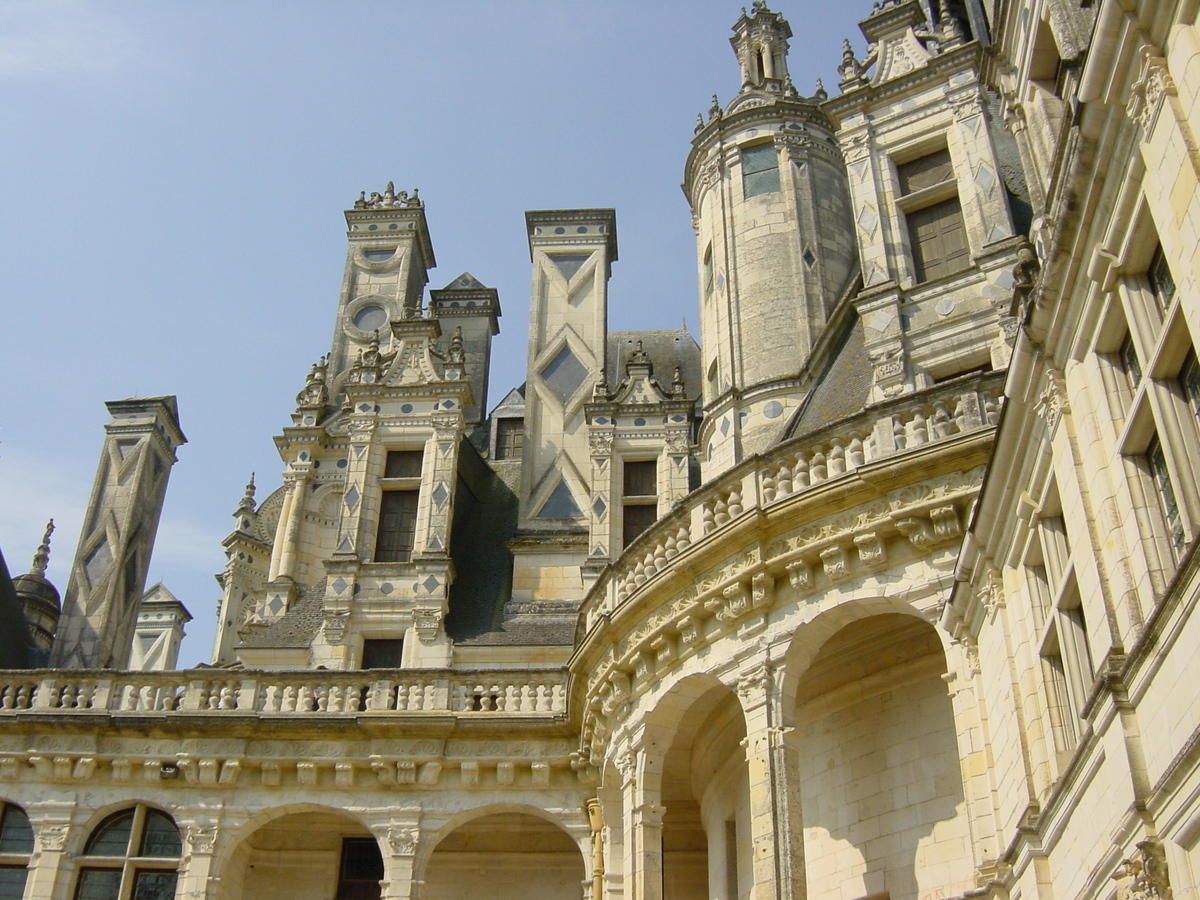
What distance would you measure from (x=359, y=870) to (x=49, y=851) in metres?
4.26

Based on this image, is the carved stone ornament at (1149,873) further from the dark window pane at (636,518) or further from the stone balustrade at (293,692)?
the dark window pane at (636,518)

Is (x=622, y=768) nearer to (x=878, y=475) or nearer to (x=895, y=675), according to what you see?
(x=895, y=675)

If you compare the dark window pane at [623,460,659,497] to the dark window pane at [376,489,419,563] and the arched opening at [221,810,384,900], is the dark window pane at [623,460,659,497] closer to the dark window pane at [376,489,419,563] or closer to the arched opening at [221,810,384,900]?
the dark window pane at [376,489,419,563]

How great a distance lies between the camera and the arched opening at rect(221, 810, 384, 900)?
1814cm

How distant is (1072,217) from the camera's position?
25.7ft

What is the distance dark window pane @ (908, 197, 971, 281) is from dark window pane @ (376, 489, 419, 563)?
Answer: 9.64m

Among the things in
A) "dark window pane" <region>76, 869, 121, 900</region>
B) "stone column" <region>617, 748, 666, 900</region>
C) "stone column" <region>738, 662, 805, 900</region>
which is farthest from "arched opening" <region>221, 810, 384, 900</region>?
"stone column" <region>738, 662, 805, 900</region>

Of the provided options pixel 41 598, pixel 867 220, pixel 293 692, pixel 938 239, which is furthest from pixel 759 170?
pixel 41 598

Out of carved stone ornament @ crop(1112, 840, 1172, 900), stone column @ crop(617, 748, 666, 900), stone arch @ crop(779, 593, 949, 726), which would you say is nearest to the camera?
carved stone ornament @ crop(1112, 840, 1172, 900)

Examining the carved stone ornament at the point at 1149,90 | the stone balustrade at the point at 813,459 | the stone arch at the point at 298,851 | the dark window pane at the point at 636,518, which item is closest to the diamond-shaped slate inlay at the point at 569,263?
the dark window pane at the point at 636,518

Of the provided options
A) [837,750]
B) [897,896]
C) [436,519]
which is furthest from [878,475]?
[436,519]

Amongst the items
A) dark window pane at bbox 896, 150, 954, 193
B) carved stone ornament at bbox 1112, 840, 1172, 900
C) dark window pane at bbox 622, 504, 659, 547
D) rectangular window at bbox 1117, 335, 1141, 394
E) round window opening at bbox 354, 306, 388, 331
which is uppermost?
round window opening at bbox 354, 306, 388, 331

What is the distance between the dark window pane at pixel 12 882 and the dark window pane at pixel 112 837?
911mm

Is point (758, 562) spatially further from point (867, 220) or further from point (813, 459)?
point (867, 220)
